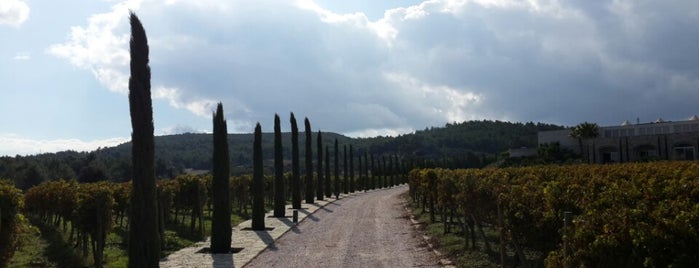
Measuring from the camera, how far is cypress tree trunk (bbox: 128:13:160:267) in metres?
12.6

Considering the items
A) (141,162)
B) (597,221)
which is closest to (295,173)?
(141,162)

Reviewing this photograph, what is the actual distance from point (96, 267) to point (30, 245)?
6844mm

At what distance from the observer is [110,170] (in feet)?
248

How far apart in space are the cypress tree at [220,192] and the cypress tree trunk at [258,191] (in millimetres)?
6113

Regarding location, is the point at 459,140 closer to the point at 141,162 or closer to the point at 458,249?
the point at 458,249

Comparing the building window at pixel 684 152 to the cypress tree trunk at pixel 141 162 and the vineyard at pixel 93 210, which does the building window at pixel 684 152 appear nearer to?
the vineyard at pixel 93 210

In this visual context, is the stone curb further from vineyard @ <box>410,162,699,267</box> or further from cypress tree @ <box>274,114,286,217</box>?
cypress tree @ <box>274,114,286,217</box>

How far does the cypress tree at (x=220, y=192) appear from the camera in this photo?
18500 mm

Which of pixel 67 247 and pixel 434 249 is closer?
pixel 434 249

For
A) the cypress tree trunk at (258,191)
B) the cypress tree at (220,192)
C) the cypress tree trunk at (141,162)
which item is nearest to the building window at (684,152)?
the cypress tree trunk at (258,191)

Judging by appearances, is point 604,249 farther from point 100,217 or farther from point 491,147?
point 491,147

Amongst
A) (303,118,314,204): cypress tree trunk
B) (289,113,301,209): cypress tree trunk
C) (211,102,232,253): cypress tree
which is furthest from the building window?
(211,102,232,253): cypress tree

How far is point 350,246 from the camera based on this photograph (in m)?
19.1

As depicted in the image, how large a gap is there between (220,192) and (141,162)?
6.60 m
